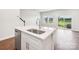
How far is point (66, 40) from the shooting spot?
111cm

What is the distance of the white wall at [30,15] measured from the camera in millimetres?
1117

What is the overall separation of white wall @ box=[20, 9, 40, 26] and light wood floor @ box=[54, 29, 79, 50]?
285 mm

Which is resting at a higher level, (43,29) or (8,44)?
(43,29)

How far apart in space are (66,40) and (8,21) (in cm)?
68

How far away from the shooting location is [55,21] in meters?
1.12

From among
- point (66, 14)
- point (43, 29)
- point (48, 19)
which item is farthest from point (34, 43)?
point (66, 14)

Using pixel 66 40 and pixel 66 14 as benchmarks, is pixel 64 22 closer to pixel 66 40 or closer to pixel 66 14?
pixel 66 14

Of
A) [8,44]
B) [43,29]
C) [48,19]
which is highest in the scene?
[48,19]

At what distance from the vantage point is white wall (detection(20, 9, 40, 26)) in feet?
3.67

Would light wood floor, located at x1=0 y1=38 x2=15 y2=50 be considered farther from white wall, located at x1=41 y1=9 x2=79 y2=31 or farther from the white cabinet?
white wall, located at x1=41 y1=9 x2=79 y2=31

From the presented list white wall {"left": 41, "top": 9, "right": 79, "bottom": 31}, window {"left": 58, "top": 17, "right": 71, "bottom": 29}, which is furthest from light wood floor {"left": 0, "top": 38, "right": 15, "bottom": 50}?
window {"left": 58, "top": 17, "right": 71, "bottom": 29}
